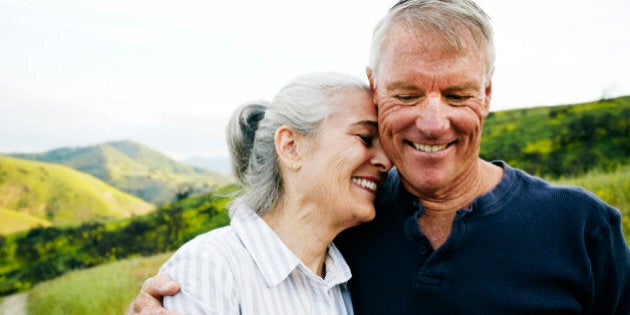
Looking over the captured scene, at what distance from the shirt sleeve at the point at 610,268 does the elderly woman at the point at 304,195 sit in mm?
1137

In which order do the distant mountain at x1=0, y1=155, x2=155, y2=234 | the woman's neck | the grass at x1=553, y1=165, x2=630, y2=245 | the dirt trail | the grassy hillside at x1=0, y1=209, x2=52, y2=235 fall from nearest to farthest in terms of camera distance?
1. the woman's neck
2. the grass at x1=553, y1=165, x2=630, y2=245
3. the dirt trail
4. the grassy hillside at x1=0, y1=209, x2=52, y2=235
5. the distant mountain at x1=0, y1=155, x2=155, y2=234

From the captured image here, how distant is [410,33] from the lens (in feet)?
7.77

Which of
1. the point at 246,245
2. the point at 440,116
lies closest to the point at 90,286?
the point at 246,245

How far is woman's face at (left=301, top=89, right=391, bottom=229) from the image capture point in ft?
8.70

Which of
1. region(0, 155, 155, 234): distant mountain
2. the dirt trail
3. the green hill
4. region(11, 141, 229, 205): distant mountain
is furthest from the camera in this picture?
region(11, 141, 229, 205): distant mountain

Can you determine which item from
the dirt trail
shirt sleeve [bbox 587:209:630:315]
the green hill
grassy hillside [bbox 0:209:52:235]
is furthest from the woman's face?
grassy hillside [bbox 0:209:52:235]

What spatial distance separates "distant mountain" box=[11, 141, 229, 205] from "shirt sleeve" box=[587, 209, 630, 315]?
47.7 meters

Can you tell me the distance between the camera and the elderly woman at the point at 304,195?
245 cm

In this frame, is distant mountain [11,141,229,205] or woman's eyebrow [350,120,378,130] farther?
distant mountain [11,141,229,205]

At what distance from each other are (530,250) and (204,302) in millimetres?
1589

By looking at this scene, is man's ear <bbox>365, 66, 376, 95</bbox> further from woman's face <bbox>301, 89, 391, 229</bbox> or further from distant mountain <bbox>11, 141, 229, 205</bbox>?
distant mountain <bbox>11, 141, 229, 205</bbox>

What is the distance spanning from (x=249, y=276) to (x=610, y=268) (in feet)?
5.86

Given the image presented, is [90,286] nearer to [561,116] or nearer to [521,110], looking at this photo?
[561,116]

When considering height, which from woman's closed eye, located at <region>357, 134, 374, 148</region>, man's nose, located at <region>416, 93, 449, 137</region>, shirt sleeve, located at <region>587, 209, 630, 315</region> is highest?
man's nose, located at <region>416, 93, 449, 137</region>
